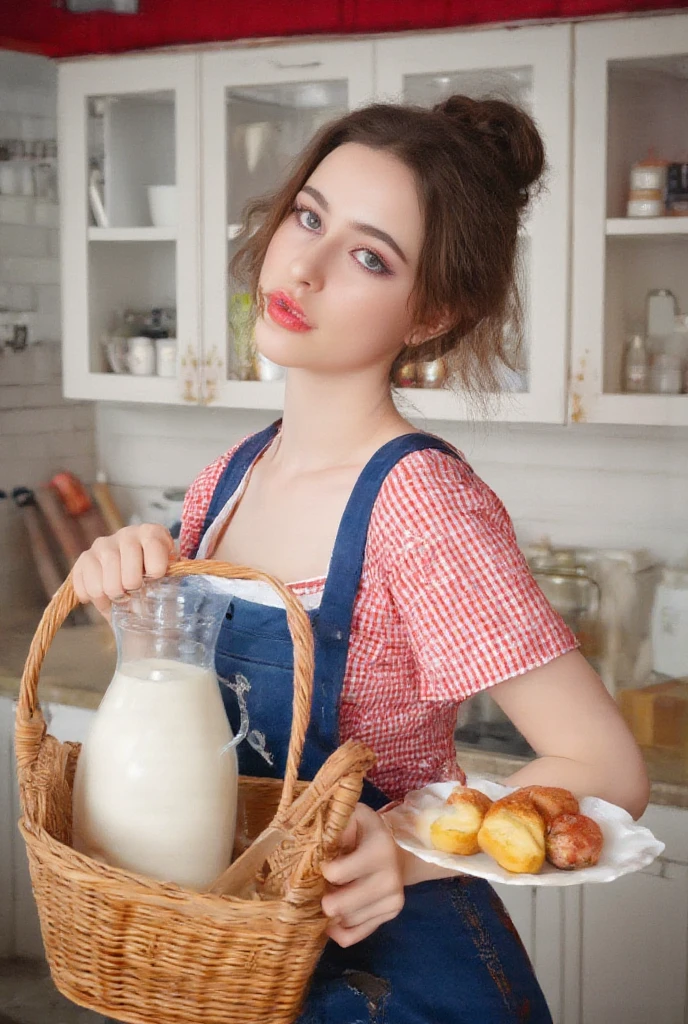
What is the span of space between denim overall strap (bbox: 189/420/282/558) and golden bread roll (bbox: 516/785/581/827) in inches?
20.0

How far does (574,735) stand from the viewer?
98cm

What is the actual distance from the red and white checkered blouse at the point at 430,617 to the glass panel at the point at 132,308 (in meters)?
1.84

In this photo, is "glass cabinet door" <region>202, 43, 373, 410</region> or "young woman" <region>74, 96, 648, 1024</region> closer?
"young woman" <region>74, 96, 648, 1024</region>

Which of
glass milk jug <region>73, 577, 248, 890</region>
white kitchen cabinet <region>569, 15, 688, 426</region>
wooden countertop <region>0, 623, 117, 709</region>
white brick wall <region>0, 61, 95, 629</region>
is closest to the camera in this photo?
glass milk jug <region>73, 577, 248, 890</region>

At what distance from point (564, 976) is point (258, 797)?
1288 mm

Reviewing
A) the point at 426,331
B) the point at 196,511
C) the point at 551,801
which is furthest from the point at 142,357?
the point at 551,801

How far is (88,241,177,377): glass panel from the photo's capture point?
9.30 feet

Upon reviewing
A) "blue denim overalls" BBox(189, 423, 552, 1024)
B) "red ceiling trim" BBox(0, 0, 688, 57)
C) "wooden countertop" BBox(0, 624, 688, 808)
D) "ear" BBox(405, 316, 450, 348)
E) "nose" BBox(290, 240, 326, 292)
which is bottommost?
"wooden countertop" BBox(0, 624, 688, 808)

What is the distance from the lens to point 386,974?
1055 millimetres

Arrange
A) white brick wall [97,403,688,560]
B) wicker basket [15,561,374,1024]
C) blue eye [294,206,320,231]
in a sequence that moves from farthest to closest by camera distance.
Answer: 1. white brick wall [97,403,688,560]
2. blue eye [294,206,320,231]
3. wicker basket [15,561,374,1024]

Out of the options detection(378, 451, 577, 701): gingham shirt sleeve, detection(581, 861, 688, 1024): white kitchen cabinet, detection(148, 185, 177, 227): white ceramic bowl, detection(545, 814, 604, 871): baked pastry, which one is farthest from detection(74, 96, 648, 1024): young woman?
detection(148, 185, 177, 227): white ceramic bowl

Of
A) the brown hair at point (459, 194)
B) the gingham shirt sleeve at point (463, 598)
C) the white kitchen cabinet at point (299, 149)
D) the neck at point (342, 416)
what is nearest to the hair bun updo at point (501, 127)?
the brown hair at point (459, 194)

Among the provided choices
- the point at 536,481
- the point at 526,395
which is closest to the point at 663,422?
the point at 526,395

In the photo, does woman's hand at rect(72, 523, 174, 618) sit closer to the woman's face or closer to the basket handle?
the basket handle
